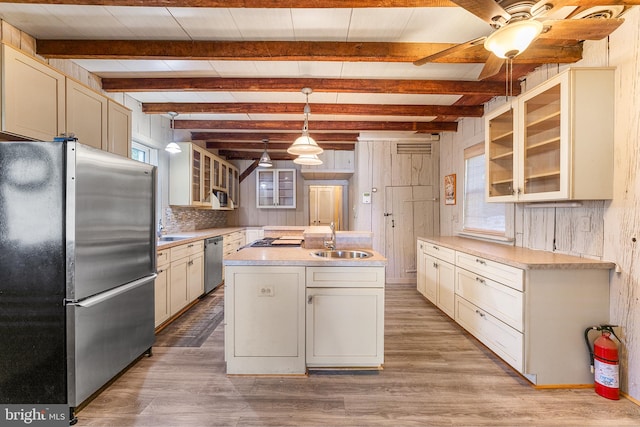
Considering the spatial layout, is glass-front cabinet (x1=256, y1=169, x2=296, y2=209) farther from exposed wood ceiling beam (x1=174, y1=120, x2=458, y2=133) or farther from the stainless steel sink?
the stainless steel sink

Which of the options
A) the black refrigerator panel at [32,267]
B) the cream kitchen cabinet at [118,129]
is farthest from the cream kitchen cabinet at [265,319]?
the cream kitchen cabinet at [118,129]

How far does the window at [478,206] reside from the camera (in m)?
3.58

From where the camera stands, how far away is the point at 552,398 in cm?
208

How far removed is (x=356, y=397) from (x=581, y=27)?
2668 mm

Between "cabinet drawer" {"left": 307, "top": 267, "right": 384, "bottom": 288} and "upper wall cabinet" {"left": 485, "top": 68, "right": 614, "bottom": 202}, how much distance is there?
58.7 inches

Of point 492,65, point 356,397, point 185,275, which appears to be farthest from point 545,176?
point 185,275

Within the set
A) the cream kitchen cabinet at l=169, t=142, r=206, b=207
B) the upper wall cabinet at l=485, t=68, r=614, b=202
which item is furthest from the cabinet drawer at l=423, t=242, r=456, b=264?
the cream kitchen cabinet at l=169, t=142, r=206, b=207

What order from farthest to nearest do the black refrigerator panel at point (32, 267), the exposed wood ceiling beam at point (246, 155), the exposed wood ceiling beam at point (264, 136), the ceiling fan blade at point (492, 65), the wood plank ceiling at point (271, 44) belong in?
the exposed wood ceiling beam at point (246, 155), the exposed wood ceiling beam at point (264, 136), the wood plank ceiling at point (271, 44), the ceiling fan blade at point (492, 65), the black refrigerator panel at point (32, 267)

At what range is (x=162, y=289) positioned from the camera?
3191mm

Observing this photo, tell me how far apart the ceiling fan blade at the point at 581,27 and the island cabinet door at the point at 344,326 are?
198 cm

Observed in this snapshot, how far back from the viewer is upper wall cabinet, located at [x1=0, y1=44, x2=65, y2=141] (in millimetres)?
1850

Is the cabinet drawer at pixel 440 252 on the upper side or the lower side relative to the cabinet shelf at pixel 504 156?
lower

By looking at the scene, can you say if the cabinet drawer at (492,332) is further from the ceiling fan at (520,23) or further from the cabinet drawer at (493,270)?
the ceiling fan at (520,23)

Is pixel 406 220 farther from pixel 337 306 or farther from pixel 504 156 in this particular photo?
pixel 337 306
